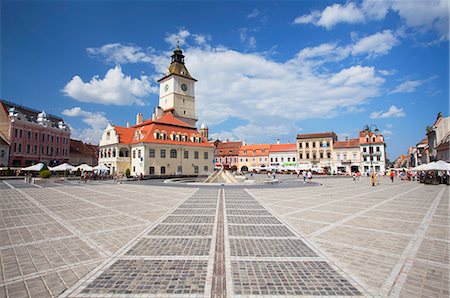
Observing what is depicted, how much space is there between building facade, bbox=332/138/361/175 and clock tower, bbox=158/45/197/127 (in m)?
42.2

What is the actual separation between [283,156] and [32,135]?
224ft

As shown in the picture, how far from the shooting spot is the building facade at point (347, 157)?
214 feet

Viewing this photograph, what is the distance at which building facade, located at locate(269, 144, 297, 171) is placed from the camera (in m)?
72.6

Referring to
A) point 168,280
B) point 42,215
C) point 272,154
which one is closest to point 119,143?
point 42,215

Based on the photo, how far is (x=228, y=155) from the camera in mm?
86812

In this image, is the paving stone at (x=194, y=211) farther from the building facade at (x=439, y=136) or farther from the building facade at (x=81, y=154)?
the building facade at (x=81, y=154)

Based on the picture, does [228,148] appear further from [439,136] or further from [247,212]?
[247,212]

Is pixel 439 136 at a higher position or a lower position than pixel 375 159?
higher

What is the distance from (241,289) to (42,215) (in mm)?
10621

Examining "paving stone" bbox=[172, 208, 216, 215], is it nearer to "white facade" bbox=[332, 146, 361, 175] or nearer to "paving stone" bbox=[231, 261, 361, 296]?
"paving stone" bbox=[231, 261, 361, 296]

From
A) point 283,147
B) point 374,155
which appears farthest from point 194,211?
point 283,147

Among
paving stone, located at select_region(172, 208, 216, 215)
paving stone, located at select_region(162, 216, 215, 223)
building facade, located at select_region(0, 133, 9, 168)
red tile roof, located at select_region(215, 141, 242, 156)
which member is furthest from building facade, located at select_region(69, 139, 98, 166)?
paving stone, located at select_region(162, 216, 215, 223)

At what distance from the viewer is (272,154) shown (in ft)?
258

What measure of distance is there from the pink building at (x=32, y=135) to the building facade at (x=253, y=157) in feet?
177
